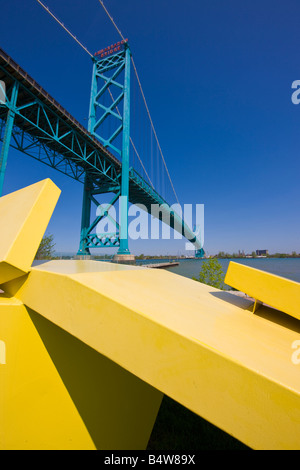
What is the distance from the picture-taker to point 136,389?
135 centimetres

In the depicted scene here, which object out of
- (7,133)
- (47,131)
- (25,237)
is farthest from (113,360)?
(47,131)

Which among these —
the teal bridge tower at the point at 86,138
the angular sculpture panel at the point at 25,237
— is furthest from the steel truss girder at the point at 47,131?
the angular sculpture panel at the point at 25,237

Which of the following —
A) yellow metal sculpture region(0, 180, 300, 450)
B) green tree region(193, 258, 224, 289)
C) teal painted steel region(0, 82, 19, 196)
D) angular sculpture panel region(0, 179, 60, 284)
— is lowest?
green tree region(193, 258, 224, 289)

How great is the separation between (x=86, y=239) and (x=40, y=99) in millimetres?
7236

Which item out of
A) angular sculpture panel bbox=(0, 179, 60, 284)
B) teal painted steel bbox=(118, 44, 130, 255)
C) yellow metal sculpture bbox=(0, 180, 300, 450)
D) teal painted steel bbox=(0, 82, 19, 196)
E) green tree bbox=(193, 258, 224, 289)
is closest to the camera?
yellow metal sculpture bbox=(0, 180, 300, 450)

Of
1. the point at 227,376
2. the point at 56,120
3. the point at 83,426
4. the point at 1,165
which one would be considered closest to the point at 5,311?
the point at 83,426

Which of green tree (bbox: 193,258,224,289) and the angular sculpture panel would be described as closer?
the angular sculpture panel

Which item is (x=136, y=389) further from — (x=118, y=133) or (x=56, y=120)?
(x=118, y=133)

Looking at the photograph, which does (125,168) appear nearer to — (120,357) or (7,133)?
(7,133)

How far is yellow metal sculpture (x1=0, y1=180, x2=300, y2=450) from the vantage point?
0.53 meters

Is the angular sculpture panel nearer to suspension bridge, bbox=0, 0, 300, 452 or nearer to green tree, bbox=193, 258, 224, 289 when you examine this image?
suspension bridge, bbox=0, 0, 300, 452

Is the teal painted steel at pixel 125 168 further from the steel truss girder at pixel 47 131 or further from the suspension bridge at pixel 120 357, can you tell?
the suspension bridge at pixel 120 357

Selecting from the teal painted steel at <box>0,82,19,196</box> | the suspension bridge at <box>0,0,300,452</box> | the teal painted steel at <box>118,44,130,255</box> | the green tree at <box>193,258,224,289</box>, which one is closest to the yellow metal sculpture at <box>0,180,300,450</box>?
the suspension bridge at <box>0,0,300,452</box>

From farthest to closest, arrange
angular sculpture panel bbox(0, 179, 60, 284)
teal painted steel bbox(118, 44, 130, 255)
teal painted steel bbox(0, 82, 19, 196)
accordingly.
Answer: teal painted steel bbox(118, 44, 130, 255), teal painted steel bbox(0, 82, 19, 196), angular sculpture panel bbox(0, 179, 60, 284)
